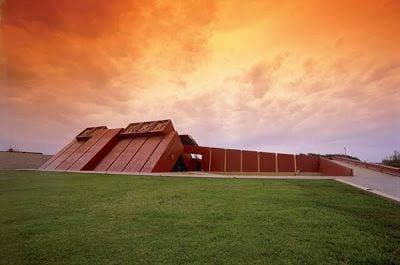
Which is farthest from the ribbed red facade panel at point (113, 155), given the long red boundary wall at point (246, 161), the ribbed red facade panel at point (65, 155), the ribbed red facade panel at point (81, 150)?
the long red boundary wall at point (246, 161)

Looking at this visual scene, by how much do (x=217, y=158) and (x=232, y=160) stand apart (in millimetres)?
1046

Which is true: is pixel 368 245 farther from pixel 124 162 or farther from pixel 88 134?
pixel 88 134

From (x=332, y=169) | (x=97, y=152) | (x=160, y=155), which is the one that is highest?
(x=97, y=152)

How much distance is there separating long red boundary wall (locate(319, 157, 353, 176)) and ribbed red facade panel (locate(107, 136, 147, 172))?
11752 millimetres

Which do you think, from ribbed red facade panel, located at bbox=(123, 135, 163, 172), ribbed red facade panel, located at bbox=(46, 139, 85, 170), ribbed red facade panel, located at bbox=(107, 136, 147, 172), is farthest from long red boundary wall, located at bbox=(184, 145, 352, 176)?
ribbed red facade panel, located at bbox=(46, 139, 85, 170)

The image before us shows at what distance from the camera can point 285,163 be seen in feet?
64.9

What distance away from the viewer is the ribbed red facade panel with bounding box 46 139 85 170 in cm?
1937

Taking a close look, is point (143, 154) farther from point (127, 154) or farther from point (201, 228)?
point (201, 228)

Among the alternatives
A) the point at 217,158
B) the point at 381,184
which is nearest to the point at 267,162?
the point at 217,158

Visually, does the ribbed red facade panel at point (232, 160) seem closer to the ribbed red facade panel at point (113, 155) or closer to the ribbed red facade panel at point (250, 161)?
the ribbed red facade panel at point (250, 161)

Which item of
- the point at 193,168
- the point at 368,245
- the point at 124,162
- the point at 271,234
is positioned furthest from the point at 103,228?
the point at 193,168

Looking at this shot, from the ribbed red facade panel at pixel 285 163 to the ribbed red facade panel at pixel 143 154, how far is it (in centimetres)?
840

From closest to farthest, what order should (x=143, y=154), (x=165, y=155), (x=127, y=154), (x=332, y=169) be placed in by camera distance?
1. (x=165, y=155)
2. (x=143, y=154)
3. (x=332, y=169)
4. (x=127, y=154)

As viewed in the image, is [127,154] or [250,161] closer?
[127,154]
